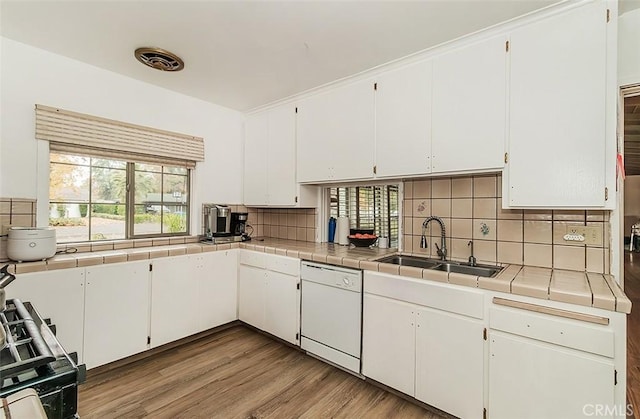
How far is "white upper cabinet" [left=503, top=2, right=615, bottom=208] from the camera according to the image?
1562 mm

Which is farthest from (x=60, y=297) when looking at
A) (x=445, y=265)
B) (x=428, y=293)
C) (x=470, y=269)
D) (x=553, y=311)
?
(x=553, y=311)

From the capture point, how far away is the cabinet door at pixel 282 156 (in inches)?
119

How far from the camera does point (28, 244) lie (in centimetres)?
192

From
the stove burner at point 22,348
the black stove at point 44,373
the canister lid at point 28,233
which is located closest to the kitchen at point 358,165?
the canister lid at point 28,233

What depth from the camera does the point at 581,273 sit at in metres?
1.78

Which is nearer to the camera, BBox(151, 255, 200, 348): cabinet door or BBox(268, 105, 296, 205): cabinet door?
BBox(151, 255, 200, 348): cabinet door

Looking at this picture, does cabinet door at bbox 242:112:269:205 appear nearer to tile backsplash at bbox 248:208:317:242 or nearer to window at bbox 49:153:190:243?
tile backsplash at bbox 248:208:317:242

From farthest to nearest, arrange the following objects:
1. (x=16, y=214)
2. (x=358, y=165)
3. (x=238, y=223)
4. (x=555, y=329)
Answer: (x=238, y=223), (x=358, y=165), (x=16, y=214), (x=555, y=329)

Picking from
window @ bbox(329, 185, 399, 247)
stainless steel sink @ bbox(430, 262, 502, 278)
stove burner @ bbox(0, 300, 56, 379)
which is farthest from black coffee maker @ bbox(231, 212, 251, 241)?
stove burner @ bbox(0, 300, 56, 379)

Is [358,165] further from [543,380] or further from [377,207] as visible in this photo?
[543,380]

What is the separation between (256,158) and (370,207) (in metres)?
1.40

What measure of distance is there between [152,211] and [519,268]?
311 cm

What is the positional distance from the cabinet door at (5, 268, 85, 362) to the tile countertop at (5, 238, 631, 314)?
2.2 inches

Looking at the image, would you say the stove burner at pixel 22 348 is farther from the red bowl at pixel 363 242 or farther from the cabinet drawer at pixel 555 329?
the red bowl at pixel 363 242
